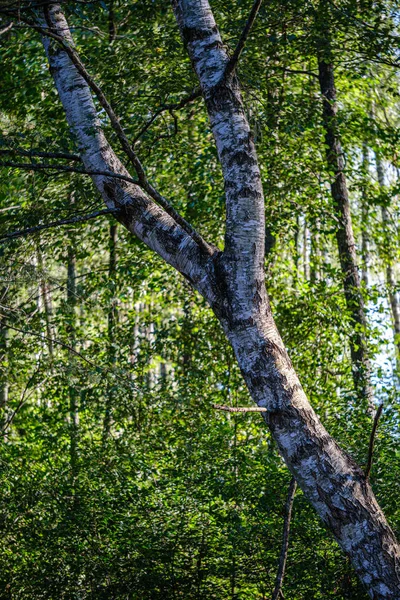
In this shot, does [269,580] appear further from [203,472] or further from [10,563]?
[10,563]

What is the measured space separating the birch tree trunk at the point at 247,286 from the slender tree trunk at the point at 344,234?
4051 millimetres

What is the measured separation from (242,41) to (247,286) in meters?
1.21

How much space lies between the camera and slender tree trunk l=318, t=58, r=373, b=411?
24.8 ft

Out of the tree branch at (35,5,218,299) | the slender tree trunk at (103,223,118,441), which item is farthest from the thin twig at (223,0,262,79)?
the slender tree trunk at (103,223,118,441)

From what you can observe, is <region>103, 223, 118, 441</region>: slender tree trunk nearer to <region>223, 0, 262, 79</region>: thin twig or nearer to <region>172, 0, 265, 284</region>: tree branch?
<region>172, 0, 265, 284</region>: tree branch

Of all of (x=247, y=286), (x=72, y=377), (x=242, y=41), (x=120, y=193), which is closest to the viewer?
(x=247, y=286)

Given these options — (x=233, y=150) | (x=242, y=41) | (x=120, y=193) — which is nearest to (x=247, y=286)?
(x=233, y=150)

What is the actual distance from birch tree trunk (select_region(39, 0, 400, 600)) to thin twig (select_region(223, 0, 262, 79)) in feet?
0.09

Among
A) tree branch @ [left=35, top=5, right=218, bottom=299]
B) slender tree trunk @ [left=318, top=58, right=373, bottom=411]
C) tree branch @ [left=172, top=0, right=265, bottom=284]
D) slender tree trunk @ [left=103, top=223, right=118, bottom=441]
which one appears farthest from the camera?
slender tree trunk @ [left=318, top=58, right=373, bottom=411]

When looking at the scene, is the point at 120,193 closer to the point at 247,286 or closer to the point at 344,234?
the point at 247,286

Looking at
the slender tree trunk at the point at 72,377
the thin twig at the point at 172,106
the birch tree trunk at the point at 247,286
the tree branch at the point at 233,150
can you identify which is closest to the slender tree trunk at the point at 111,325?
the slender tree trunk at the point at 72,377

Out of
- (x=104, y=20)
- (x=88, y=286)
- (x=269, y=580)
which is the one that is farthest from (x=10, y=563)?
(x=104, y=20)

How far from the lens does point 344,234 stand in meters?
8.37

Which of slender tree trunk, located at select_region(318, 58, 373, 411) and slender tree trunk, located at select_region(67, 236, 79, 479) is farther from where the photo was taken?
slender tree trunk, located at select_region(318, 58, 373, 411)
